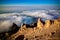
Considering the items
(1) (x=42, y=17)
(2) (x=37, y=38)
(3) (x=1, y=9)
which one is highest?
(3) (x=1, y=9)

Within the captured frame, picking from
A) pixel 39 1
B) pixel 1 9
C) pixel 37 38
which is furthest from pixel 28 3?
pixel 37 38

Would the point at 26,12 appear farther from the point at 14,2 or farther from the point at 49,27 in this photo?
the point at 49,27

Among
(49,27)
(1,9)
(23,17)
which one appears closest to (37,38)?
(49,27)

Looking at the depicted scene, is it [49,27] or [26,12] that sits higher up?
[26,12]

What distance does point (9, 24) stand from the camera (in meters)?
1.93

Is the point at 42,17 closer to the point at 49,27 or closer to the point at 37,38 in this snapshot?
the point at 49,27

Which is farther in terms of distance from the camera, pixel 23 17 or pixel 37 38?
pixel 23 17

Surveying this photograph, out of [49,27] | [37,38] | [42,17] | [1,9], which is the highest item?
[1,9]

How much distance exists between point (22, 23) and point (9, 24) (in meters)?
0.21

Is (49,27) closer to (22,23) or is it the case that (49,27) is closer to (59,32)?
(59,32)

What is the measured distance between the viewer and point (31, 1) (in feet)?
6.63

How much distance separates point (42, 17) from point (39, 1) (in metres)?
0.28

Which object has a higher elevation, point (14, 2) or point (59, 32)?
point (14, 2)

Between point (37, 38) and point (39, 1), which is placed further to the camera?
point (39, 1)
